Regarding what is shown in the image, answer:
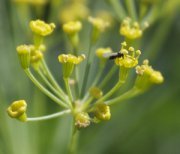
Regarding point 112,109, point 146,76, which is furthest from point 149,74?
point 112,109

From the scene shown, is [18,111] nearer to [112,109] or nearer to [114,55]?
[114,55]

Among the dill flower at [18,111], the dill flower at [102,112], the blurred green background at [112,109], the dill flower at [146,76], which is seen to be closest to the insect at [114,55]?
the dill flower at [146,76]

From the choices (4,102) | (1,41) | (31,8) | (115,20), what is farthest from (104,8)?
(4,102)

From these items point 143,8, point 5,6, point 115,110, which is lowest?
point 115,110

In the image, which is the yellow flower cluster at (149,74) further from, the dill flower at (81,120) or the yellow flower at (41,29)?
the yellow flower at (41,29)

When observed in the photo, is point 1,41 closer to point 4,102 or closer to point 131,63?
point 4,102

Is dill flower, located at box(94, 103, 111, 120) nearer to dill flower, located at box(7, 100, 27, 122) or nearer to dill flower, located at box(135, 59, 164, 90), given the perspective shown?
dill flower, located at box(135, 59, 164, 90)

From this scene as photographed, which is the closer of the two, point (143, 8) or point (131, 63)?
point (131, 63)
